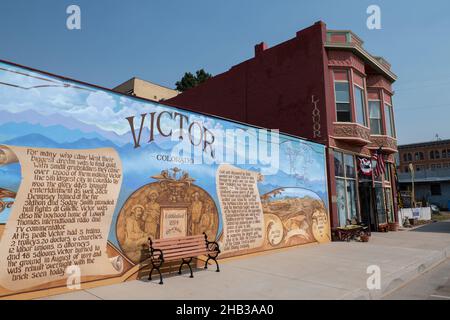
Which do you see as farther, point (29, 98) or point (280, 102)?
point (280, 102)

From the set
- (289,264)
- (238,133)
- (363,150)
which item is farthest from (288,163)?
(363,150)

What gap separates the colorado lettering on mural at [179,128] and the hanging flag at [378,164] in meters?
12.3

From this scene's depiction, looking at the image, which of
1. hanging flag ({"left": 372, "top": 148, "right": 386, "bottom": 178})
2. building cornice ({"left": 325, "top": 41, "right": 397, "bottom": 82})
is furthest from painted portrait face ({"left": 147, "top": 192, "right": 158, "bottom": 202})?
hanging flag ({"left": 372, "top": 148, "right": 386, "bottom": 178})

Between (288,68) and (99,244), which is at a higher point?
(288,68)

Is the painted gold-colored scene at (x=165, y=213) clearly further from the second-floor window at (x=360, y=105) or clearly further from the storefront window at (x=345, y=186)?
the second-floor window at (x=360, y=105)

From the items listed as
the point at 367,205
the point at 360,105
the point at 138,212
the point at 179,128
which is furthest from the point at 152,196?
the point at 367,205

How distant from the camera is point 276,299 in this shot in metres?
5.68

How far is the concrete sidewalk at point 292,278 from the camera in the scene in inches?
237

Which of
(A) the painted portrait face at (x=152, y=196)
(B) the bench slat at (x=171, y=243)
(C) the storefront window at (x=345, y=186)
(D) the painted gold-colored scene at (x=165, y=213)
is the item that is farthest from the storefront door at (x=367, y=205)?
(A) the painted portrait face at (x=152, y=196)

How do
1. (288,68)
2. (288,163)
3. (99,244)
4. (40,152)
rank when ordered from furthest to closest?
(288,68), (288,163), (99,244), (40,152)

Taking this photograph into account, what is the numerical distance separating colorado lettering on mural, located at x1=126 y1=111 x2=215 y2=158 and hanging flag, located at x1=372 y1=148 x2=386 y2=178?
12.3m

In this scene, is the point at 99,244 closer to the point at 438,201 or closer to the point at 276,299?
the point at 276,299
